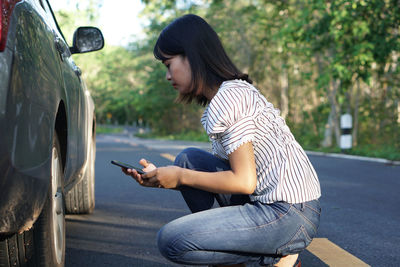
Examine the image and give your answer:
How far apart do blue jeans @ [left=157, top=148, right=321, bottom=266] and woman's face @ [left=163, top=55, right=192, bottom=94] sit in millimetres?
535

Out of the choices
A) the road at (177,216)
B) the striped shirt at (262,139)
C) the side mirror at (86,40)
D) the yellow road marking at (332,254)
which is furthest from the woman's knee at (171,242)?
the side mirror at (86,40)

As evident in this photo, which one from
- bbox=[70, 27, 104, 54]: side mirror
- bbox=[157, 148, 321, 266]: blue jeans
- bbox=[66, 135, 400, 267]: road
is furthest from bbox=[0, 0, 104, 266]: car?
bbox=[70, 27, 104, 54]: side mirror

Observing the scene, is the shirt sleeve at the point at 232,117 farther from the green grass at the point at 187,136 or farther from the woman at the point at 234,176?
the green grass at the point at 187,136

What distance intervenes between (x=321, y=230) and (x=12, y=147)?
295 centimetres

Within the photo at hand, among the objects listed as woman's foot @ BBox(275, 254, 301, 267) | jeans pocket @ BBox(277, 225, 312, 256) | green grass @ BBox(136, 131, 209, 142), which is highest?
jeans pocket @ BBox(277, 225, 312, 256)

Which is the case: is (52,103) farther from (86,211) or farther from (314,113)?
(314,113)

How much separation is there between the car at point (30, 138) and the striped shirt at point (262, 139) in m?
0.68

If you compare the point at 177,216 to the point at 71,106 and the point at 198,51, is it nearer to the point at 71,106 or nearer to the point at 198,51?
the point at 71,106

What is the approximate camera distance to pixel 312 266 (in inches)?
126

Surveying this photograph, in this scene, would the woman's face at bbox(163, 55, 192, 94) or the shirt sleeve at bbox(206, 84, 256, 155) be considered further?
the woman's face at bbox(163, 55, 192, 94)

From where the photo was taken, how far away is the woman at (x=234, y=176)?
2.15 m

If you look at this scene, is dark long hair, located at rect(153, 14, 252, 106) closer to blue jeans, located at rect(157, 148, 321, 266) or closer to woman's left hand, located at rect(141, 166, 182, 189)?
woman's left hand, located at rect(141, 166, 182, 189)

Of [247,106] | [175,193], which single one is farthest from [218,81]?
[175,193]

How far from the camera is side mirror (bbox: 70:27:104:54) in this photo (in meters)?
4.21
